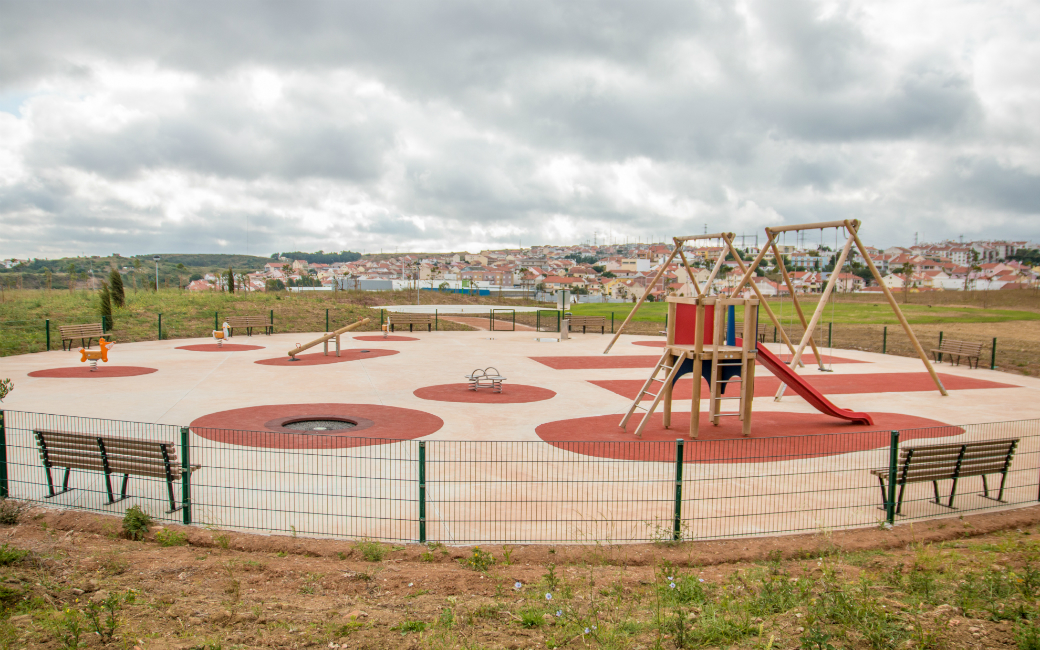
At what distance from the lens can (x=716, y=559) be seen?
7.03 metres

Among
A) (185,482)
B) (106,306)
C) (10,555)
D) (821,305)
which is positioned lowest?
(10,555)

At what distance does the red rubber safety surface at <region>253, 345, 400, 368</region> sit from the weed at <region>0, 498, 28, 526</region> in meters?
14.1

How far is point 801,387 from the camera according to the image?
44.2ft

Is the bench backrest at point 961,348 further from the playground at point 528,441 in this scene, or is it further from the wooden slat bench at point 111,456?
the wooden slat bench at point 111,456

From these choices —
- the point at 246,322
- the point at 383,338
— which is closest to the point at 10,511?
the point at 383,338

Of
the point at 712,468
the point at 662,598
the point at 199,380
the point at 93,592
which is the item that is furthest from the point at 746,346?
the point at 199,380

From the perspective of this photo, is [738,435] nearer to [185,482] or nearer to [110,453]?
[185,482]

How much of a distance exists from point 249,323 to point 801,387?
26.8 metres

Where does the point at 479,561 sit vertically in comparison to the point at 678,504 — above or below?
below

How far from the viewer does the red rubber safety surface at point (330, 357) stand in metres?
22.7

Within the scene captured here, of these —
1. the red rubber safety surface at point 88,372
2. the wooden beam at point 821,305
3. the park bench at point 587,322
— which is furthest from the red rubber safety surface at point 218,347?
the wooden beam at point 821,305

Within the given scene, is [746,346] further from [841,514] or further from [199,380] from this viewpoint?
[199,380]

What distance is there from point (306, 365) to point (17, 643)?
18.0 metres

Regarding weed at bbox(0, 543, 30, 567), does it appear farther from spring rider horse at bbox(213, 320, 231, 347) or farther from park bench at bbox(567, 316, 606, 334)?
park bench at bbox(567, 316, 606, 334)
